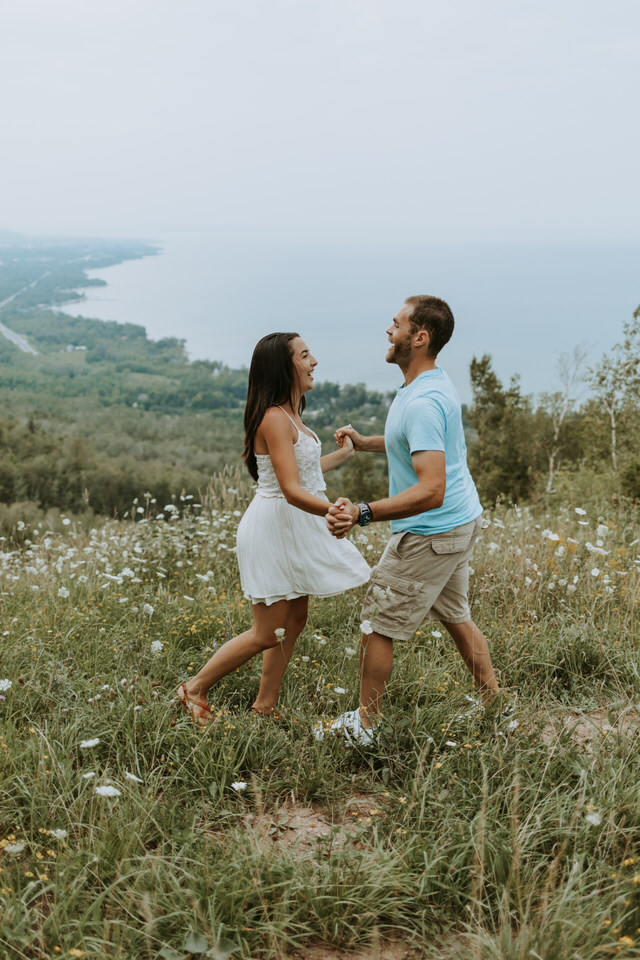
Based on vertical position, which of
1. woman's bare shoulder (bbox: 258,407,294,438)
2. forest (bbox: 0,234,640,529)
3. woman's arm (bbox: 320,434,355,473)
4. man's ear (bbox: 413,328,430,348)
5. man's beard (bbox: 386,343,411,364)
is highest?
man's ear (bbox: 413,328,430,348)

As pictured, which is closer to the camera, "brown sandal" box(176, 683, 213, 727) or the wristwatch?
the wristwatch

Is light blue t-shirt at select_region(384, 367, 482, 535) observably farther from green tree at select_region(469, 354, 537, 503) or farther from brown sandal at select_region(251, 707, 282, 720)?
green tree at select_region(469, 354, 537, 503)

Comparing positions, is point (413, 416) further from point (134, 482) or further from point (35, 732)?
point (134, 482)

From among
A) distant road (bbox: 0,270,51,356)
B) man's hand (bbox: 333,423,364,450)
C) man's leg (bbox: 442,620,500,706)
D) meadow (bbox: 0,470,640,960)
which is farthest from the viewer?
distant road (bbox: 0,270,51,356)

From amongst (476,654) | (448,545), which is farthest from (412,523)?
(476,654)

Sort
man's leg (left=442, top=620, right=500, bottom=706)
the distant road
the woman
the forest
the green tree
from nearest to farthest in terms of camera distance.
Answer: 1. the woman
2. man's leg (left=442, top=620, right=500, bottom=706)
3. the forest
4. the green tree
5. the distant road

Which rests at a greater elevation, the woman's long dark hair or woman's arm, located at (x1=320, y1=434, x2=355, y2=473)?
the woman's long dark hair

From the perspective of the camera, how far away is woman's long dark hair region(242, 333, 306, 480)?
330cm

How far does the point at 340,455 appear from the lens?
3.78m

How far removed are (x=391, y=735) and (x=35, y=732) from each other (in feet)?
5.21

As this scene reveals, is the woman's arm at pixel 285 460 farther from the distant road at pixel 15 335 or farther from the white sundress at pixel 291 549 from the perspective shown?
the distant road at pixel 15 335

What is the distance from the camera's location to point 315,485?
135 inches

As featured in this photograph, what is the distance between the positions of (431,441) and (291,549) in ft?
2.93

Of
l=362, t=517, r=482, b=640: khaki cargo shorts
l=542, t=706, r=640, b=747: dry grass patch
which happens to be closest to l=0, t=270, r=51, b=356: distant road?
l=362, t=517, r=482, b=640: khaki cargo shorts
